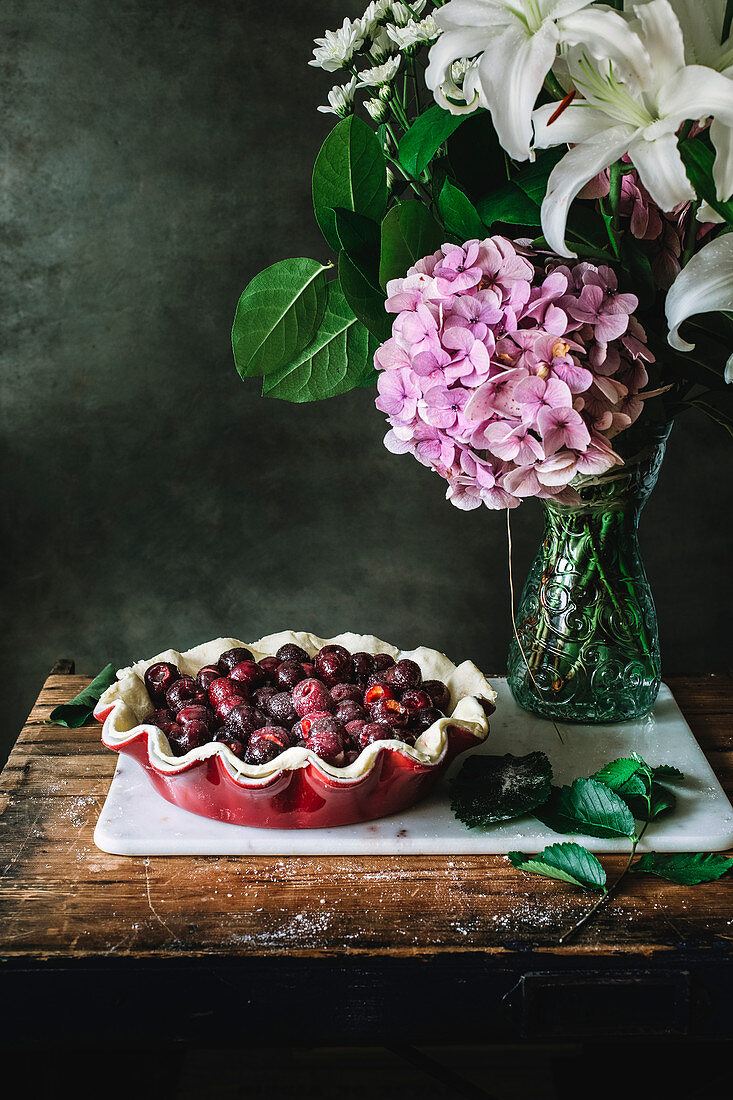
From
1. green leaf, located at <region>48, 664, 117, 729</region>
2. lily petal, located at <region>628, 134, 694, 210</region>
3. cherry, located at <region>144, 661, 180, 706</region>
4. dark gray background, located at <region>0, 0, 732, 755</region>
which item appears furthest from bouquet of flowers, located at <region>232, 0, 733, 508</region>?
dark gray background, located at <region>0, 0, 732, 755</region>

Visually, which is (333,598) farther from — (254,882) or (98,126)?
(254,882)

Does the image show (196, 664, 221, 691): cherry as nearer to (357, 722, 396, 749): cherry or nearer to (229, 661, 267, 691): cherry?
(229, 661, 267, 691): cherry

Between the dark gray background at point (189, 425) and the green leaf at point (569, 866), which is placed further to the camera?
the dark gray background at point (189, 425)

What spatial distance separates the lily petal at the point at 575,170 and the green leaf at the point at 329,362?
286 mm

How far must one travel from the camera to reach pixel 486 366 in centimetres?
70

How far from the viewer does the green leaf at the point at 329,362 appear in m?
0.89

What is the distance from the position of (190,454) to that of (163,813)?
0.91 meters

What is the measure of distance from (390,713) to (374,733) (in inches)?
1.2

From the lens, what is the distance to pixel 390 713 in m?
0.81

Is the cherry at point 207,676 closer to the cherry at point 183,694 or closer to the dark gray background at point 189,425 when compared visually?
the cherry at point 183,694

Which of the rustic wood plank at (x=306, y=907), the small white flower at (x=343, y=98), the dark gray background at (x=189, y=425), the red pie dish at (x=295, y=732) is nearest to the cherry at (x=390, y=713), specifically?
the red pie dish at (x=295, y=732)

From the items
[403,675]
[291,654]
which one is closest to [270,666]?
[291,654]

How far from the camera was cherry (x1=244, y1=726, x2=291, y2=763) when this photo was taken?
2.54 ft

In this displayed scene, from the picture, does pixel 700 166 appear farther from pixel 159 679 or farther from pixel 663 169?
pixel 159 679
